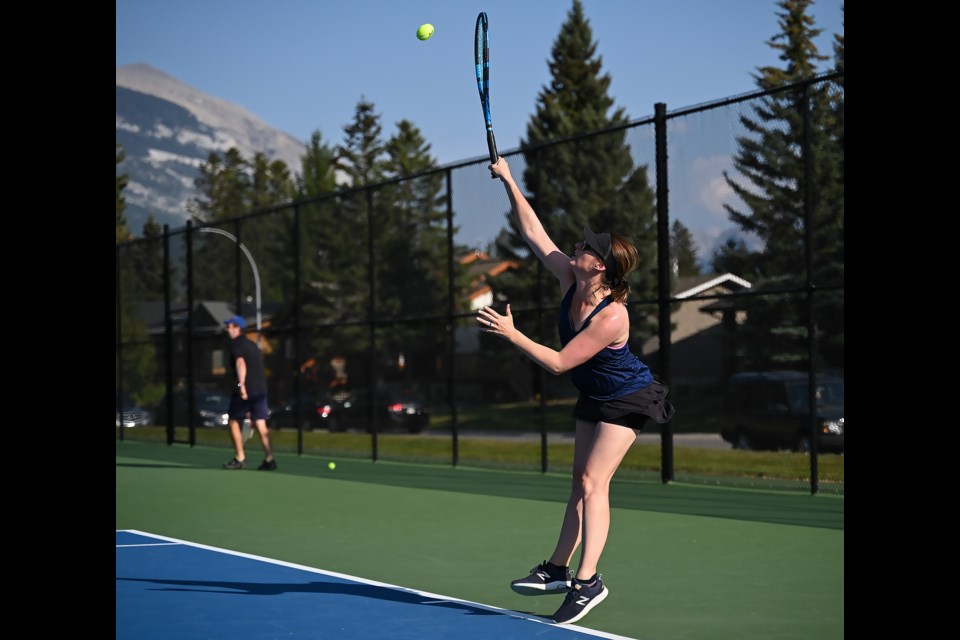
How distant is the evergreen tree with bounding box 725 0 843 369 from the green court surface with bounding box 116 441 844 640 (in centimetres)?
454

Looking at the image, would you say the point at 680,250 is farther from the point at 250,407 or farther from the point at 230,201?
the point at 230,201

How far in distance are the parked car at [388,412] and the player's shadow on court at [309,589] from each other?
21.7 metres

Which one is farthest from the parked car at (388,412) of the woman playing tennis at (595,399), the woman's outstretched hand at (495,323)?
the woman's outstretched hand at (495,323)

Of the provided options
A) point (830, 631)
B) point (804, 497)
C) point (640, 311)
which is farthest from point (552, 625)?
point (640, 311)

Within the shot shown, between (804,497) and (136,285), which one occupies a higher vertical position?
(136,285)

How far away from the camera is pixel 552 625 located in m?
5.64

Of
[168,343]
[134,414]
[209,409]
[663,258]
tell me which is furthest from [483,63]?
[134,414]

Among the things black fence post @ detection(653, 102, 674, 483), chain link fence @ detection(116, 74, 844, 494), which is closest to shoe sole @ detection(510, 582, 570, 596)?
chain link fence @ detection(116, 74, 844, 494)

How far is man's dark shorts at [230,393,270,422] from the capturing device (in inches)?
583

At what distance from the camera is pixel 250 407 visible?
14820 millimetres

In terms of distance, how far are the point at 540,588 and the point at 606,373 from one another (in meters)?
1.04
